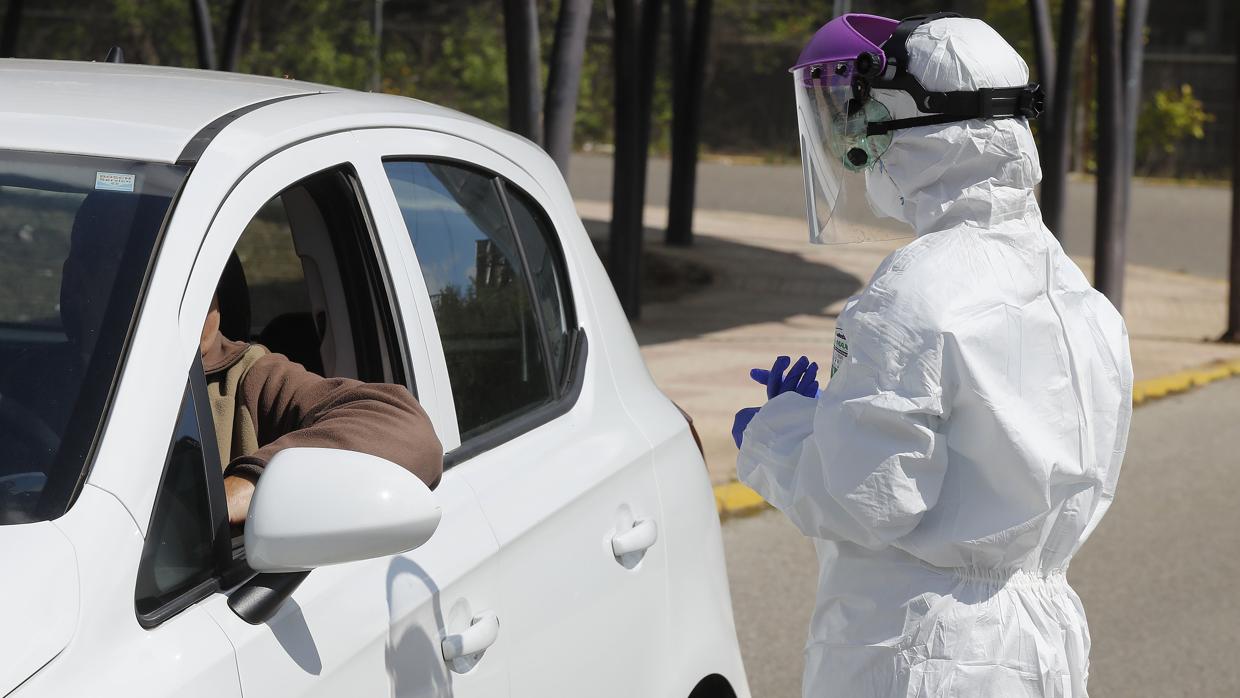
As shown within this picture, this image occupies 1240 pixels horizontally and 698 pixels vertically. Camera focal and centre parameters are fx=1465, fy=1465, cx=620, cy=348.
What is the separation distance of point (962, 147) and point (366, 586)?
1.29 meters

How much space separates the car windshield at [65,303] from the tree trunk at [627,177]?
418 inches

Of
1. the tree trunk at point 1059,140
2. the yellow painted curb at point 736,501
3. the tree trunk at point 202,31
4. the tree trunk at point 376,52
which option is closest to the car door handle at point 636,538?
the yellow painted curb at point 736,501

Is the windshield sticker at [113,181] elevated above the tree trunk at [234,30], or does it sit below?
below

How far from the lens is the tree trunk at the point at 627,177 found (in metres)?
12.9

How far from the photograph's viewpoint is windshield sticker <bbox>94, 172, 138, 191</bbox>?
2.12 meters

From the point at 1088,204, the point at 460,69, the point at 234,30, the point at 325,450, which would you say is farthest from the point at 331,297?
the point at 460,69

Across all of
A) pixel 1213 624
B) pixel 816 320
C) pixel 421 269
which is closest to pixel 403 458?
pixel 421 269

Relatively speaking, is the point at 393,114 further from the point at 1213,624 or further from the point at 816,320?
the point at 816,320

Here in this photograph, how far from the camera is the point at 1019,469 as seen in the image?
2473 mm

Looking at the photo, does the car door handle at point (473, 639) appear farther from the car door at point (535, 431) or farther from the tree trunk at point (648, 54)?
the tree trunk at point (648, 54)

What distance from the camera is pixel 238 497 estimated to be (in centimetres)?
224

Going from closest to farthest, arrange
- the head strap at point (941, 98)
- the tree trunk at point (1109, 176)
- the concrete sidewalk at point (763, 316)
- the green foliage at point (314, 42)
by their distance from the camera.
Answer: the head strap at point (941, 98), the concrete sidewalk at point (763, 316), the tree trunk at point (1109, 176), the green foliage at point (314, 42)

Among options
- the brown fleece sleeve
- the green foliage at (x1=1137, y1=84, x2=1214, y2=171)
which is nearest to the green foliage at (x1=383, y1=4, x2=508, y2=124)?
the green foliage at (x1=1137, y1=84, x2=1214, y2=171)

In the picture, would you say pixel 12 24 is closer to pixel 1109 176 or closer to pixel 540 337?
pixel 1109 176
